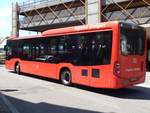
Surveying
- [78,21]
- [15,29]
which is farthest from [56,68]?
[15,29]

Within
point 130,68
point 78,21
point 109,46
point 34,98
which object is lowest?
point 34,98

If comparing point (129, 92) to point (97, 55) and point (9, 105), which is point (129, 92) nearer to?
point (97, 55)

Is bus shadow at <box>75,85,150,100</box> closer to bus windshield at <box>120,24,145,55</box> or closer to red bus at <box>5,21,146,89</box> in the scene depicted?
red bus at <box>5,21,146,89</box>

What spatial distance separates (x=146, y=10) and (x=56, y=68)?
1383cm

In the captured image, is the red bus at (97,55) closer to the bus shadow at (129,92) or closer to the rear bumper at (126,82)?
the rear bumper at (126,82)

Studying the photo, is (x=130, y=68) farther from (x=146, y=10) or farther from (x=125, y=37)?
(x=146, y=10)

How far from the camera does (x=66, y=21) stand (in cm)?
3828

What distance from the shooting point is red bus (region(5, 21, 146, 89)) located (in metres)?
13.3

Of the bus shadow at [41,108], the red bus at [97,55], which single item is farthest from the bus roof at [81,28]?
the bus shadow at [41,108]

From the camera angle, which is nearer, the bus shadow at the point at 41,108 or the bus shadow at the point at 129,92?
the bus shadow at the point at 41,108

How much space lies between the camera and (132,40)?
45.7 feet

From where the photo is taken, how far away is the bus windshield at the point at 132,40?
13.5m

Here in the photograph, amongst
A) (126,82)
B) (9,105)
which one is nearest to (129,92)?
(126,82)

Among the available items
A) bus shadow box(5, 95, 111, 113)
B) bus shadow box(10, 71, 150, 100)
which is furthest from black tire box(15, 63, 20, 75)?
bus shadow box(5, 95, 111, 113)
